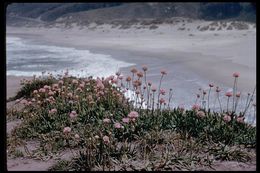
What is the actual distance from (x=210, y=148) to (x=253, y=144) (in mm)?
676

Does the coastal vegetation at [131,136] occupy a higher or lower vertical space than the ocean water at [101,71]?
lower

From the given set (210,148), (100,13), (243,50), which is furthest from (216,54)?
(100,13)

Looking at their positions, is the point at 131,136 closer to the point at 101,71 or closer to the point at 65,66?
the point at 101,71

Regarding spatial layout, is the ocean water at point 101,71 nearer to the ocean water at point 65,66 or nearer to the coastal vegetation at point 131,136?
the ocean water at point 65,66

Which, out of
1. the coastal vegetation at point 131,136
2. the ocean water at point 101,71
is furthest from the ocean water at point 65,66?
the coastal vegetation at point 131,136

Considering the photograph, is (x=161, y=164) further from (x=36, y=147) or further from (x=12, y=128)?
(x=12, y=128)

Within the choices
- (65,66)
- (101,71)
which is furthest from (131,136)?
(65,66)

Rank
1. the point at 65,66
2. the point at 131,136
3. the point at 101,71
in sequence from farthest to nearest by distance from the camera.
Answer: the point at 65,66, the point at 101,71, the point at 131,136

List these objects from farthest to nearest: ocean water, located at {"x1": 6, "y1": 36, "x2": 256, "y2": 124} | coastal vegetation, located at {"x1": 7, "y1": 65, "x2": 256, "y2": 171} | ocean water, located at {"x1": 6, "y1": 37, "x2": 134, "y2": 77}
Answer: ocean water, located at {"x1": 6, "y1": 37, "x2": 134, "y2": 77}
ocean water, located at {"x1": 6, "y1": 36, "x2": 256, "y2": 124}
coastal vegetation, located at {"x1": 7, "y1": 65, "x2": 256, "y2": 171}

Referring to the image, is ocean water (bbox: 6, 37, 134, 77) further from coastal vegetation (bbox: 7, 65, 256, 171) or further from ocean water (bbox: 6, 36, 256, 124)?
coastal vegetation (bbox: 7, 65, 256, 171)

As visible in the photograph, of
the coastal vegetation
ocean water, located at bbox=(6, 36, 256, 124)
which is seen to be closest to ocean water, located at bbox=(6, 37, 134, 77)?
ocean water, located at bbox=(6, 36, 256, 124)

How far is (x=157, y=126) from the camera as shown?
233 inches

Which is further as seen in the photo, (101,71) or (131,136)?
(101,71)

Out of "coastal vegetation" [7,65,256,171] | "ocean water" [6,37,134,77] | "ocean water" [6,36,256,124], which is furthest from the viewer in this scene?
"ocean water" [6,37,134,77]
